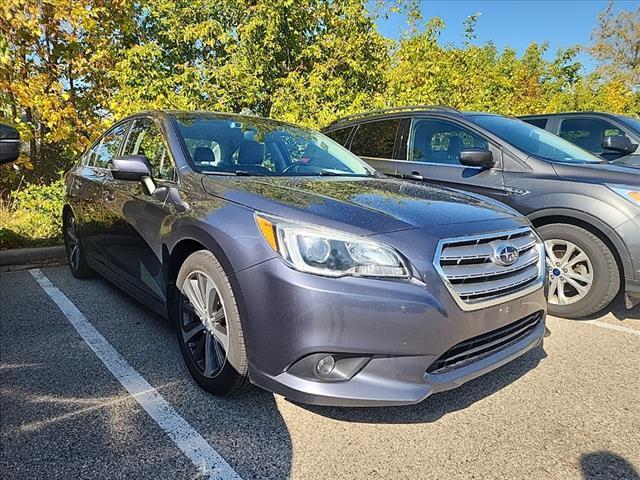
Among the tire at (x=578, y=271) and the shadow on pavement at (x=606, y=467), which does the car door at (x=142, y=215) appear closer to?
the shadow on pavement at (x=606, y=467)

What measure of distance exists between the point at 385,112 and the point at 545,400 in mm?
3743

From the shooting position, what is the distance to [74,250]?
4605 mm

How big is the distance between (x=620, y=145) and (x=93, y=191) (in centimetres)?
575

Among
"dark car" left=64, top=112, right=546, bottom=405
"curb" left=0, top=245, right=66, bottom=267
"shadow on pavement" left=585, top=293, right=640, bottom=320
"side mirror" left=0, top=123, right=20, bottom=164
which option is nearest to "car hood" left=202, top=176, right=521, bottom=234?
"dark car" left=64, top=112, right=546, bottom=405

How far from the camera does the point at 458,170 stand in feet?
14.4

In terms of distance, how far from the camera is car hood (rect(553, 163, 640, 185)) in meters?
3.50

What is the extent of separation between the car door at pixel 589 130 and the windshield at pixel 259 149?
13.9ft

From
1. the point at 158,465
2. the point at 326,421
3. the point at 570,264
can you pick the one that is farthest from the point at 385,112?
the point at 158,465

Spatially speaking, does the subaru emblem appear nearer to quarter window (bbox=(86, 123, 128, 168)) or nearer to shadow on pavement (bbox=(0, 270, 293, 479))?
shadow on pavement (bbox=(0, 270, 293, 479))

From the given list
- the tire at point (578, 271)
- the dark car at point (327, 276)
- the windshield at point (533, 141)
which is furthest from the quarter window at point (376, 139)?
the dark car at point (327, 276)

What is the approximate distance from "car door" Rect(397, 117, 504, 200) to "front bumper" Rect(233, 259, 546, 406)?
2493mm

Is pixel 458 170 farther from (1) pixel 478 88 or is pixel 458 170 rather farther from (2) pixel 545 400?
(1) pixel 478 88

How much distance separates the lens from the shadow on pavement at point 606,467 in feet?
6.14

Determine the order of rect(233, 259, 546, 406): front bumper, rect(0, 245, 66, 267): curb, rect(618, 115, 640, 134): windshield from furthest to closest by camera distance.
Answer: rect(618, 115, 640, 134): windshield, rect(0, 245, 66, 267): curb, rect(233, 259, 546, 406): front bumper
